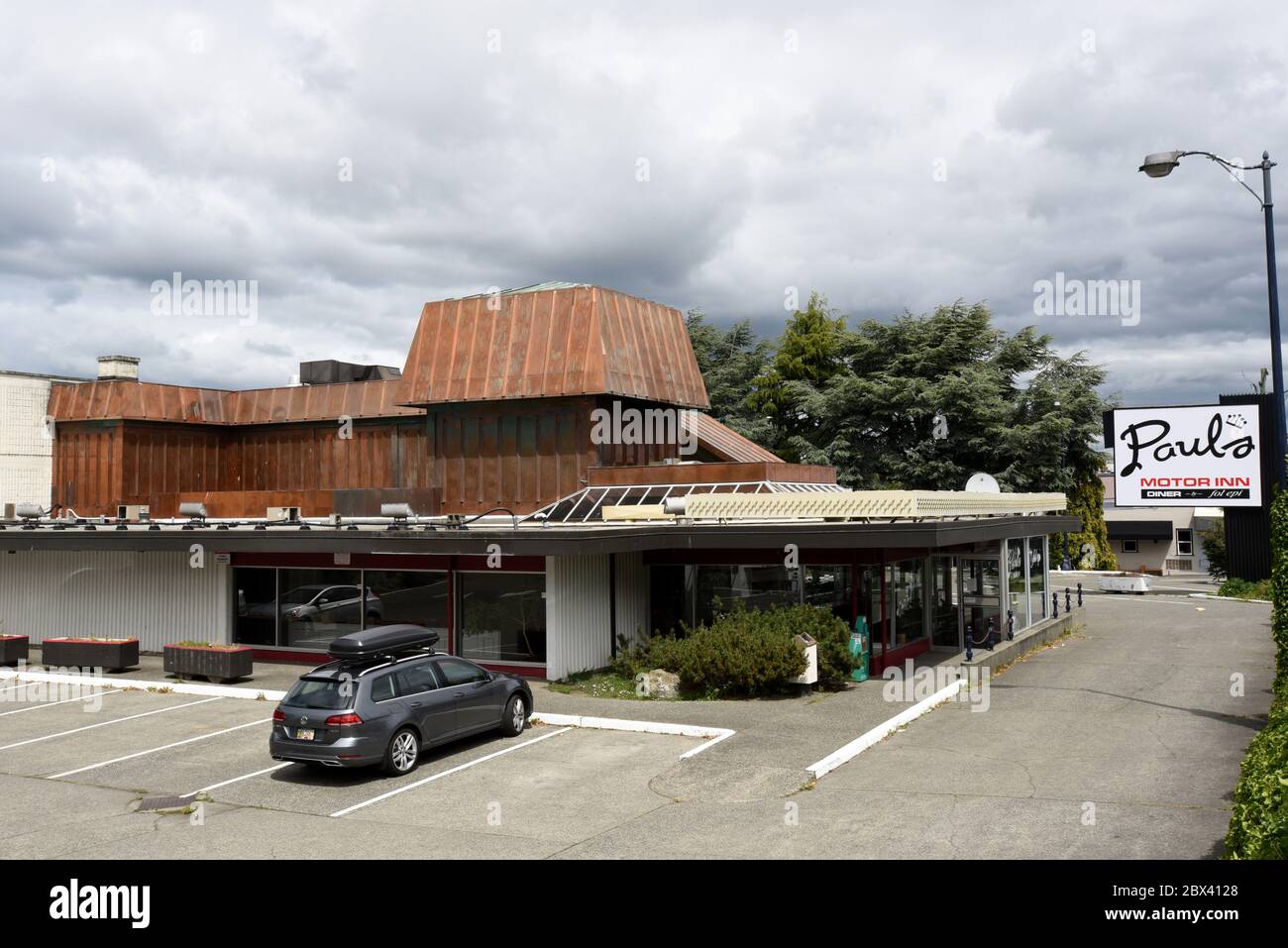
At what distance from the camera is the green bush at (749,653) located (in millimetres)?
19781

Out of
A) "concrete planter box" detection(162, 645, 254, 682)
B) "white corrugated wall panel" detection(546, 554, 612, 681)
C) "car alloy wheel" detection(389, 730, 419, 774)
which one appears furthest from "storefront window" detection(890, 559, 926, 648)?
"concrete planter box" detection(162, 645, 254, 682)

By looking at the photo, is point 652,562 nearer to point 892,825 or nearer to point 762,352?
point 892,825

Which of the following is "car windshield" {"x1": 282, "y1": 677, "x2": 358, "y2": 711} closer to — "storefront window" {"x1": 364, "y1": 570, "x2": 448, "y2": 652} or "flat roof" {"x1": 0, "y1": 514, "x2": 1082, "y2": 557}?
"flat roof" {"x1": 0, "y1": 514, "x2": 1082, "y2": 557}

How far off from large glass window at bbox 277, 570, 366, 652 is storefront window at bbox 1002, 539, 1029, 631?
1768 cm

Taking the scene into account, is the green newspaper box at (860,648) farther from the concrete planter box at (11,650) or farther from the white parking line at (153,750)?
the concrete planter box at (11,650)

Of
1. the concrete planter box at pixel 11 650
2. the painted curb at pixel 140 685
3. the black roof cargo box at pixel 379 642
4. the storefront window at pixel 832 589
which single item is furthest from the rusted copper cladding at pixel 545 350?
the black roof cargo box at pixel 379 642

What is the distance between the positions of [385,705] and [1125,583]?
41.1 metres

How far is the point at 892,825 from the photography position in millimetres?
11953

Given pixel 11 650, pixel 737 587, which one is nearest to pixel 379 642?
pixel 737 587

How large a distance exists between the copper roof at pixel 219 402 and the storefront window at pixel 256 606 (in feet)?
35.1

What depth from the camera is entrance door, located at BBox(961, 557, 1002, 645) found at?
28031 millimetres

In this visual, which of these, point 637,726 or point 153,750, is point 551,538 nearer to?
point 637,726

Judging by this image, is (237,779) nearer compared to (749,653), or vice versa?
(237,779)

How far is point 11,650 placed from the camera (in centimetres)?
2598
